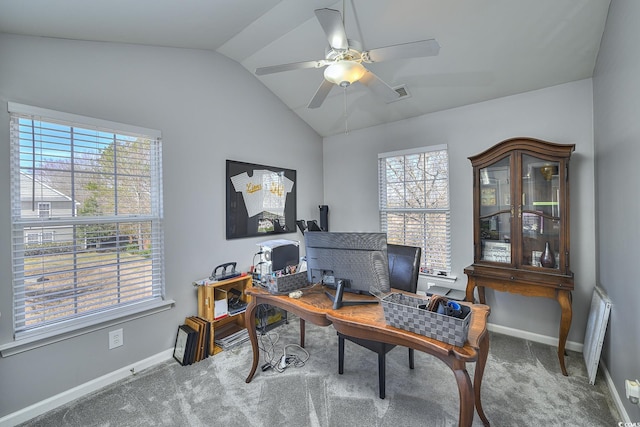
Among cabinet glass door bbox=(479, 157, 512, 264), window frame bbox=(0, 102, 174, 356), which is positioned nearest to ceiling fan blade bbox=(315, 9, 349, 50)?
window frame bbox=(0, 102, 174, 356)

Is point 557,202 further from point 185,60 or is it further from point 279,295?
point 185,60

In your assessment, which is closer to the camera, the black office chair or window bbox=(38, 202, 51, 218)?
window bbox=(38, 202, 51, 218)

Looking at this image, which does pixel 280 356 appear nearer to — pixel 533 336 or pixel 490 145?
pixel 533 336

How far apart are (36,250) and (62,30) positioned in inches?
60.0

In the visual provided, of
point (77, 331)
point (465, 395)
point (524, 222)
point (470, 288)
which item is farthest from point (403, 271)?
point (77, 331)

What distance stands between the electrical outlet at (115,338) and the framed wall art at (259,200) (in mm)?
1272

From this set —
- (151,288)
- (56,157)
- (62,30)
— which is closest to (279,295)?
(151,288)

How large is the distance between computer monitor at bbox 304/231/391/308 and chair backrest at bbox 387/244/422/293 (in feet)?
2.03

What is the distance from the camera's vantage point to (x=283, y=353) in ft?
8.32

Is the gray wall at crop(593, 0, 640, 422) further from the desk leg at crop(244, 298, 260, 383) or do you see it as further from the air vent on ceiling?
the desk leg at crop(244, 298, 260, 383)

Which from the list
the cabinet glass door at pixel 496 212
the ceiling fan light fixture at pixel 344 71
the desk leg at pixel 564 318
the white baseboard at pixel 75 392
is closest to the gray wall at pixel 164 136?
the white baseboard at pixel 75 392

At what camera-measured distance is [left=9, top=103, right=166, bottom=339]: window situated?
1.83 m

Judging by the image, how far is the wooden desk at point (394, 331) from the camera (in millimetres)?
1187

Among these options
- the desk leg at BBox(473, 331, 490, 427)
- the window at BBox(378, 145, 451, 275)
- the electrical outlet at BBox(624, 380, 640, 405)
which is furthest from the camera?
the window at BBox(378, 145, 451, 275)
